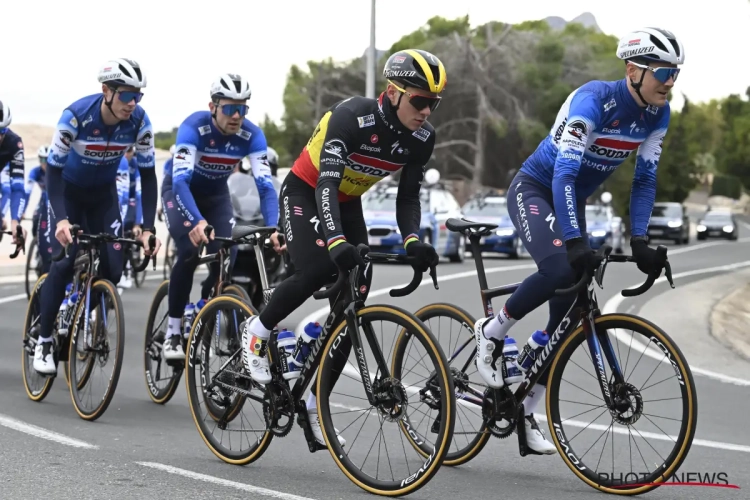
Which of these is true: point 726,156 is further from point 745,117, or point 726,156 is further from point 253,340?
point 253,340

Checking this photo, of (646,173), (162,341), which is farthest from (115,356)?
(646,173)

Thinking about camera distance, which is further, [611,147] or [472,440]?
[472,440]

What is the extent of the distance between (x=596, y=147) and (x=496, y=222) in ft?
81.4

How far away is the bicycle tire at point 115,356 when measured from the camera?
7.71m

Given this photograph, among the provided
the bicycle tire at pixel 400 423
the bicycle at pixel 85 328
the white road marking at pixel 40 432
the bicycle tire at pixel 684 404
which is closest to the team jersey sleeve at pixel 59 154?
the bicycle at pixel 85 328

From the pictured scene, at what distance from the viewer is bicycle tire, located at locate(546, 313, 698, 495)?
18.1ft

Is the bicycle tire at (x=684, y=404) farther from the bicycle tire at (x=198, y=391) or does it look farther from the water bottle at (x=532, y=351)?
the bicycle tire at (x=198, y=391)

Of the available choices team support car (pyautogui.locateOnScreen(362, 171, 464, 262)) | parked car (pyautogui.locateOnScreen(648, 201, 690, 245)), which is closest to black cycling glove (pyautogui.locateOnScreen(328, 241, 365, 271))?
team support car (pyautogui.locateOnScreen(362, 171, 464, 262))

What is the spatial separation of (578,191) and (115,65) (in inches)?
131

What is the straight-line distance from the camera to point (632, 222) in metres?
6.35

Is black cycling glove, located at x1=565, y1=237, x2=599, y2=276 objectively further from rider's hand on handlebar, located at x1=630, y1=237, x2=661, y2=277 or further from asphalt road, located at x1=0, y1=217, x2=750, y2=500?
asphalt road, located at x1=0, y1=217, x2=750, y2=500

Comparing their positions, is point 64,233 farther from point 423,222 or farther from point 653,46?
point 423,222

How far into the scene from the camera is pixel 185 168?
8.48 metres

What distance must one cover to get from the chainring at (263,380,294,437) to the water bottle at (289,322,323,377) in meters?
0.11
